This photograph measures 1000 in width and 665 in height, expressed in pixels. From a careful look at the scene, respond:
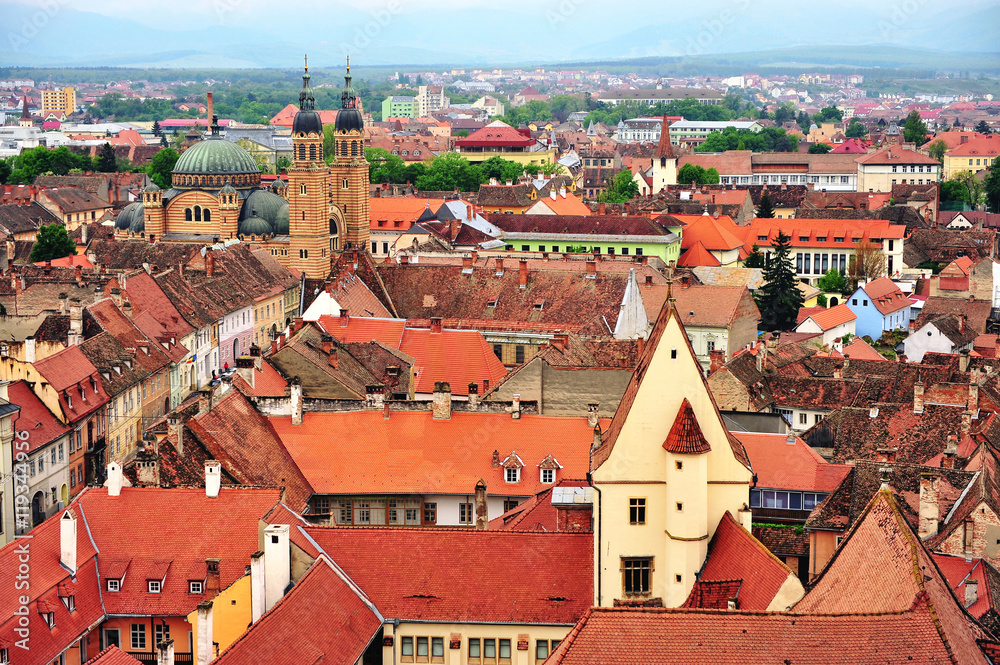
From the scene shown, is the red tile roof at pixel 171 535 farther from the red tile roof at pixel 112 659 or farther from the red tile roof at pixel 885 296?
the red tile roof at pixel 885 296

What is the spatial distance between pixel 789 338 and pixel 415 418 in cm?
4710

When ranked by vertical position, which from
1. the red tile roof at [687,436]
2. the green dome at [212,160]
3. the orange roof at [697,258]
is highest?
→ the green dome at [212,160]

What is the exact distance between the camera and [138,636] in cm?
3981

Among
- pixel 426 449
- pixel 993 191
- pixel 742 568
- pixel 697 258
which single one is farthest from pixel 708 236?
pixel 742 568

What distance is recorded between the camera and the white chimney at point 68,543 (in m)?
39.1

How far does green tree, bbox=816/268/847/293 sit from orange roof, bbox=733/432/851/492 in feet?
226

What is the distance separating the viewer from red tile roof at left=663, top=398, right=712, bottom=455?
34.3m

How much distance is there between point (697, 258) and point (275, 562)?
299ft

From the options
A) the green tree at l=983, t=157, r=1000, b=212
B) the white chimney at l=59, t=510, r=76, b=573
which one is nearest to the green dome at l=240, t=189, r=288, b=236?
the white chimney at l=59, t=510, r=76, b=573

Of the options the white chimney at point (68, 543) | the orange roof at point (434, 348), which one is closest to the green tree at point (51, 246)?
the orange roof at point (434, 348)

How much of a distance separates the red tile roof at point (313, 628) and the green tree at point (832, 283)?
301 feet

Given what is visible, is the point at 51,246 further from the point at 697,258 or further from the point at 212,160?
the point at 697,258

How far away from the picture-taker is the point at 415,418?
52125 mm

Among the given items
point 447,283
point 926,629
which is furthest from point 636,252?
point 926,629
